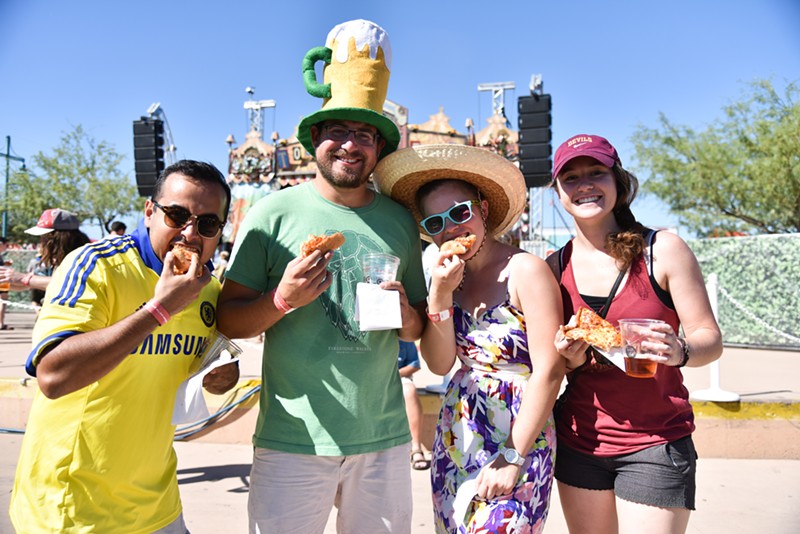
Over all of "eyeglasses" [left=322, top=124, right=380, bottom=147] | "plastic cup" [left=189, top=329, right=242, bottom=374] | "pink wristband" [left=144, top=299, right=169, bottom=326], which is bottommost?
"plastic cup" [left=189, top=329, right=242, bottom=374]

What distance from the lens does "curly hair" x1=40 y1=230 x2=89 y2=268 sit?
481cm

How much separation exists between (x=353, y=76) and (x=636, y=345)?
1.72m

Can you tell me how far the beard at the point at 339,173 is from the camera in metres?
2.44

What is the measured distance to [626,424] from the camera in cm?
222

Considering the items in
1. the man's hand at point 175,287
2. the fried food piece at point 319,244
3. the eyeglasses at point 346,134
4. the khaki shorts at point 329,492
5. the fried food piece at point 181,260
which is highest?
the eyeglasses at point 346,134

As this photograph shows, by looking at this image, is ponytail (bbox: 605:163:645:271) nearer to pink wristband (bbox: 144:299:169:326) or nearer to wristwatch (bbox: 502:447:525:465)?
wristwatch (bbox: 502:447:525:465)

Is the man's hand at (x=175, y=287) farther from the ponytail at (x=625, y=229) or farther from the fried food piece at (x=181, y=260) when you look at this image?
the ponytail at (x=625, y=229)

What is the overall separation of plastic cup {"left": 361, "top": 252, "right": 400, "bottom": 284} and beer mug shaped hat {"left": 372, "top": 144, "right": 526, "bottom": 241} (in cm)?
45

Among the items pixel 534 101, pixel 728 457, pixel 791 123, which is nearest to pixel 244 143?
pixel 534 101

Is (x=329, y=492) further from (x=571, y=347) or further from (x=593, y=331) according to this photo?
(x=593, y=331)

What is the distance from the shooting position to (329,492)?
91.0 inches

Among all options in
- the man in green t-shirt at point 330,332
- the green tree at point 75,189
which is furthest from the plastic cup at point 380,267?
the green tree at point 75,189

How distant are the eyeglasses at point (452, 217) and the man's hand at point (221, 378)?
3.50 feet

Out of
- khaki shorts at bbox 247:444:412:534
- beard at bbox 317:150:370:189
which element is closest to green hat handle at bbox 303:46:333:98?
beard at bbox 317:150:370:189
